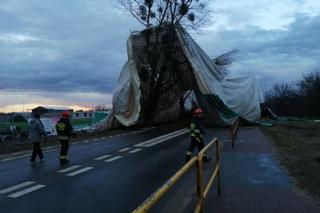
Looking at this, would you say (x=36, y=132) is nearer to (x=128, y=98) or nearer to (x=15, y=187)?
(x=15, y=187)

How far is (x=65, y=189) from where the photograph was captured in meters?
10.5

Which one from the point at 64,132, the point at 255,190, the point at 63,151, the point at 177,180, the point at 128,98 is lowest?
the point at 255,190

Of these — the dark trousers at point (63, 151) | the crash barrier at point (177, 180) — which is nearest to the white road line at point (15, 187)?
the dark trousers at point (63, 151)

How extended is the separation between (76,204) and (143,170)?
471 centimetres

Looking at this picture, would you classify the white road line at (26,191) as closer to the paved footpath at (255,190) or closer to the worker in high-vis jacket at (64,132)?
the paved footpath at (255,190)

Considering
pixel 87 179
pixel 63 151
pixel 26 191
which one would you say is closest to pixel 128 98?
pixel 63 151

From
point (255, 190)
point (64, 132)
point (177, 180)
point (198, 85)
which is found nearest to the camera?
point (177, 180)

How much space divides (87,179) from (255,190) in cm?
405

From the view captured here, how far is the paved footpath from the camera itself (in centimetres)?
849

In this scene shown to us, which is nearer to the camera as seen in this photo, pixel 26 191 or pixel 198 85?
pixel 26 191

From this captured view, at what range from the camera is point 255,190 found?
1020 centimetres

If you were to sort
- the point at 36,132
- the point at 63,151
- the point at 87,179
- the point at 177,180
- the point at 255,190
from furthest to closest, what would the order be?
the point at 36,132, the point at 63,151, the point at 87,179, the point at 255,190, the point at 177,180

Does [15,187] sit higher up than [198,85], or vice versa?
[198,85]

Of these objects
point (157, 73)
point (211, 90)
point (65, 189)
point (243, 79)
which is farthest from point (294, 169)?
point (243, 79)
